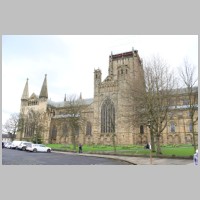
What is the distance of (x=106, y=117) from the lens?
64500mm

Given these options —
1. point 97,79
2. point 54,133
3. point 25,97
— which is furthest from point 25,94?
point 97,79

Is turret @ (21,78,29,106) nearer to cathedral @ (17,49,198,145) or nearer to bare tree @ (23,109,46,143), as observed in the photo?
cathedral @ (17,49,198,145)

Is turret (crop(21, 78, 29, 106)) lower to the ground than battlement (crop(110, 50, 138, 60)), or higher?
lower

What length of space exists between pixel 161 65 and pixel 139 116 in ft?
25.5

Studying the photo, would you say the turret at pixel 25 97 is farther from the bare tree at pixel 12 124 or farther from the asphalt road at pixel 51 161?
the asphalt road at pixel 51 161

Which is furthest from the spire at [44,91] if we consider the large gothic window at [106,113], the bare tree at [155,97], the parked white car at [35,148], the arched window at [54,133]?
the bare tree at [155,97]

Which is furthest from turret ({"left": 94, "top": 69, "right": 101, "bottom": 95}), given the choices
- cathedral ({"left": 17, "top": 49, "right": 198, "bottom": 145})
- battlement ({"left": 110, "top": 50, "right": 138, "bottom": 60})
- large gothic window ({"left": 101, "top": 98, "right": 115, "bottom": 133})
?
battlement ({"left": 110, "top": 50, "right": 138, "bottom": 60})

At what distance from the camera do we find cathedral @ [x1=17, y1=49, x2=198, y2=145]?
56.9 meters

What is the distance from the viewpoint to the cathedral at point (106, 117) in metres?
56.9

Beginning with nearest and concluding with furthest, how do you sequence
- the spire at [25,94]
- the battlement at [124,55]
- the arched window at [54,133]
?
the arched window at [54,133]
the battlement at [124,55]
the spire at [25,94]

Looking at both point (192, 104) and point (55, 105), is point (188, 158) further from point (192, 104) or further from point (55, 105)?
point (55, 105)

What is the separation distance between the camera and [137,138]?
6103 cm

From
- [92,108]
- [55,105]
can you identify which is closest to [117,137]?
[92,108]

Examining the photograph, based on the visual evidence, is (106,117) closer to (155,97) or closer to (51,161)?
(155,97)
